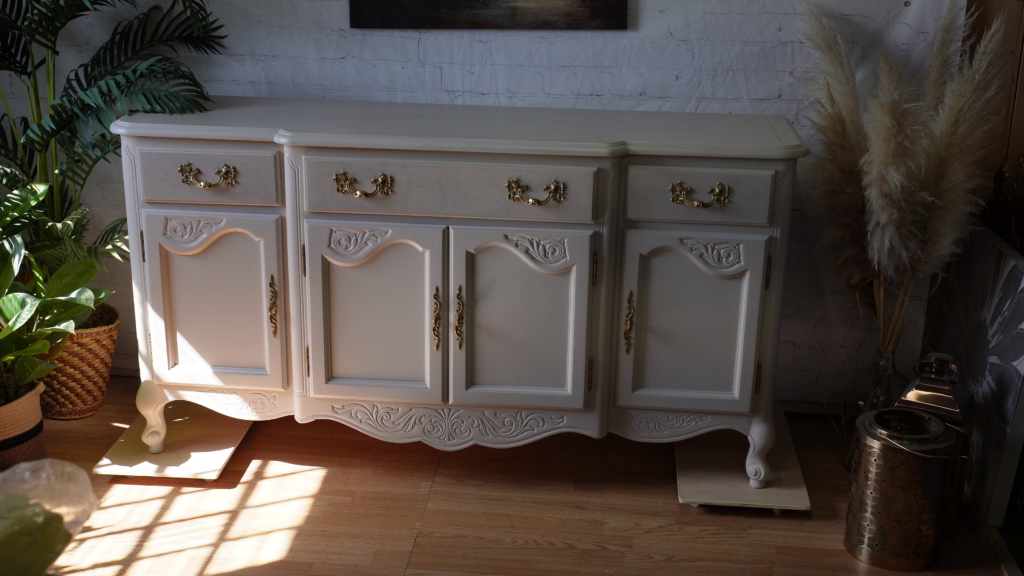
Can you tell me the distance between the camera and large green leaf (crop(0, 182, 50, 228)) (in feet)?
7.25

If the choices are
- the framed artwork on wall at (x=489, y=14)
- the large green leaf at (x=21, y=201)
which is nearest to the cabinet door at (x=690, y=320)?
the framed artwork on wall at (x=489, y=14)

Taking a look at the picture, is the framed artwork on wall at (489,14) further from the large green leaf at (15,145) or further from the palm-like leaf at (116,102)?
the large green leaf at (15,145)

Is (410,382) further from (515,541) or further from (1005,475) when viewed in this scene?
(1005,475)

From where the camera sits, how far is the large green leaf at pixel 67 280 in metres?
2.32

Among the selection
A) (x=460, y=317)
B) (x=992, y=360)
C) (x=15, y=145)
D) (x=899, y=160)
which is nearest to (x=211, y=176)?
(x=460, y=317)

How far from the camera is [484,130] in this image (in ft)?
6.91

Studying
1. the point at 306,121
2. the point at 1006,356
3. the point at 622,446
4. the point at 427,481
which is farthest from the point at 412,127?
the point at 1006,356

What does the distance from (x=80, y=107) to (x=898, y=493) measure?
89.5 inches

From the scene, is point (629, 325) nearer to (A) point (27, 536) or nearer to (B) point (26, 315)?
(A) point (27, 536)

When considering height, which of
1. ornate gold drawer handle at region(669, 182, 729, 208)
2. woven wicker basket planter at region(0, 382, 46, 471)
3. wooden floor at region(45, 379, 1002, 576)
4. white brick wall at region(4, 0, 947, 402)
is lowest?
wooden floor at region(45, 379, 1002, 576)

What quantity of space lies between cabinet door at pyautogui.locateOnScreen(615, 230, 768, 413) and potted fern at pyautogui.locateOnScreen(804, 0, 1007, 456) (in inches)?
14.7

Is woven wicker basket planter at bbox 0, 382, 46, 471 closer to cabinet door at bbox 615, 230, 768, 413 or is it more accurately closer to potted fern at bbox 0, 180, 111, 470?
potted fern at bbox 0, 180, 111, 470

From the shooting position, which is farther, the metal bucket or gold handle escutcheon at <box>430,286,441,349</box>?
gold handle escutcheon at <box>430,286,441,349</box>

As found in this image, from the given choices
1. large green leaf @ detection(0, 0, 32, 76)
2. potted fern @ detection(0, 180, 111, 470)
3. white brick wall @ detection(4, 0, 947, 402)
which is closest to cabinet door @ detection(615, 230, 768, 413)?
white brick wall @ detection(4, 0, 947, 402)
